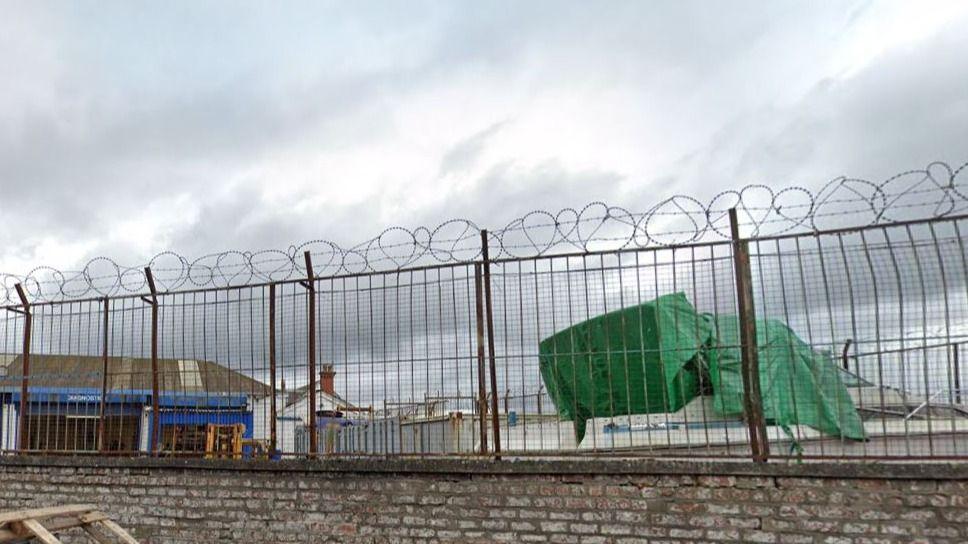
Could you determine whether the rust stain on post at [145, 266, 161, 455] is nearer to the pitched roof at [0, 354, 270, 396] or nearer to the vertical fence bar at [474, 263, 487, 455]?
the pitched roof at [0, 354, 270, 396]

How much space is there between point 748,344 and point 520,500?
6.81 ft

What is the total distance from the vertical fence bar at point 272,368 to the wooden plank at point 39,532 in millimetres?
1915

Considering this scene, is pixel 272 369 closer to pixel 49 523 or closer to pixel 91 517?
pixel 91 517

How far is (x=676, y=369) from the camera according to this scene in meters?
6.53

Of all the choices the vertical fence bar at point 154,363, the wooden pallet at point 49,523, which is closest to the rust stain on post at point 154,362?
the vertical fence bar at point 154,363

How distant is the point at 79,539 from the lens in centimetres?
793

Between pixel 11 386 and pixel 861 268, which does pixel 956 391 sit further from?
pixel 11 386

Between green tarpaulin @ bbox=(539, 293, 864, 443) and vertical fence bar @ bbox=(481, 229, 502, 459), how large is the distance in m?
0.40

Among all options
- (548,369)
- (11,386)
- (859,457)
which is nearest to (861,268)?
(859,457)

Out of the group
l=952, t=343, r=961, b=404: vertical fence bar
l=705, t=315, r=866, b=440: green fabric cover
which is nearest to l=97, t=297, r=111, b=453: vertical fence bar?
l=705, t=315, r=866, b=440: green fabric cover

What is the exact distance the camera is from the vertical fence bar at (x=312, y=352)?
7.17m

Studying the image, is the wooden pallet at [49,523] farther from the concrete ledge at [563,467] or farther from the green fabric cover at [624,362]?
the green fabric cover at [624,362]

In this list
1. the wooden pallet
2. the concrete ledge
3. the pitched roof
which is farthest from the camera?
the pitched roof

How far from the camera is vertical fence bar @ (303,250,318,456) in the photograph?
7168 millimetres
